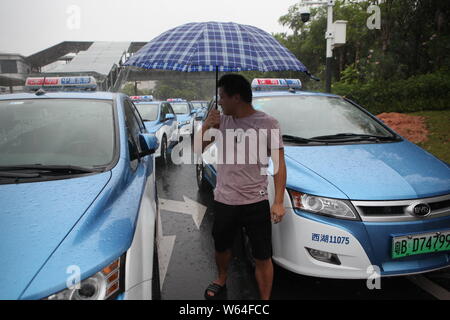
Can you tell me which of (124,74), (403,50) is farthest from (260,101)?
(124,74)

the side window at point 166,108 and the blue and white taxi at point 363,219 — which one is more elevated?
the side window at point 166,108

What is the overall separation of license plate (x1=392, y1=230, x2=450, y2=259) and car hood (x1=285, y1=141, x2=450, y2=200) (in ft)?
0.90

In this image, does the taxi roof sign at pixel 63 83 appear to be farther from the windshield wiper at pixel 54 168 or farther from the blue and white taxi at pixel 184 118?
the blue and white taxi at pixel 184 118

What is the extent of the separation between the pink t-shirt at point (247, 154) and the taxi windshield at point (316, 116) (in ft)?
4.07

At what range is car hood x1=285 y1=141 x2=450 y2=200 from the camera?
8.16 ft

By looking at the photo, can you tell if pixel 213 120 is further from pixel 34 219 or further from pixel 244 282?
pixel 244 282

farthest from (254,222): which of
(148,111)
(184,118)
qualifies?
(184,118)

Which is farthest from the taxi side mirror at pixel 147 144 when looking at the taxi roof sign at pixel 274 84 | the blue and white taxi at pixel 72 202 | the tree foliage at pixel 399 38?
the tree foliage at pixel 399 38

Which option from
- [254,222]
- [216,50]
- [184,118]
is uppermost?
[216,50]

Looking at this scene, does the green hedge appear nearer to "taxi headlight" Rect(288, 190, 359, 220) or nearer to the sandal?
"taxi headlight" Rect(288, 190, 359, 220)

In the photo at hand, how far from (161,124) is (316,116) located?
17.2 ft

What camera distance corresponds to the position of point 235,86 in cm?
236

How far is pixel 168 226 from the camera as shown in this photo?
168 inches

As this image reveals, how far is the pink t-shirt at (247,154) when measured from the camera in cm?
237
